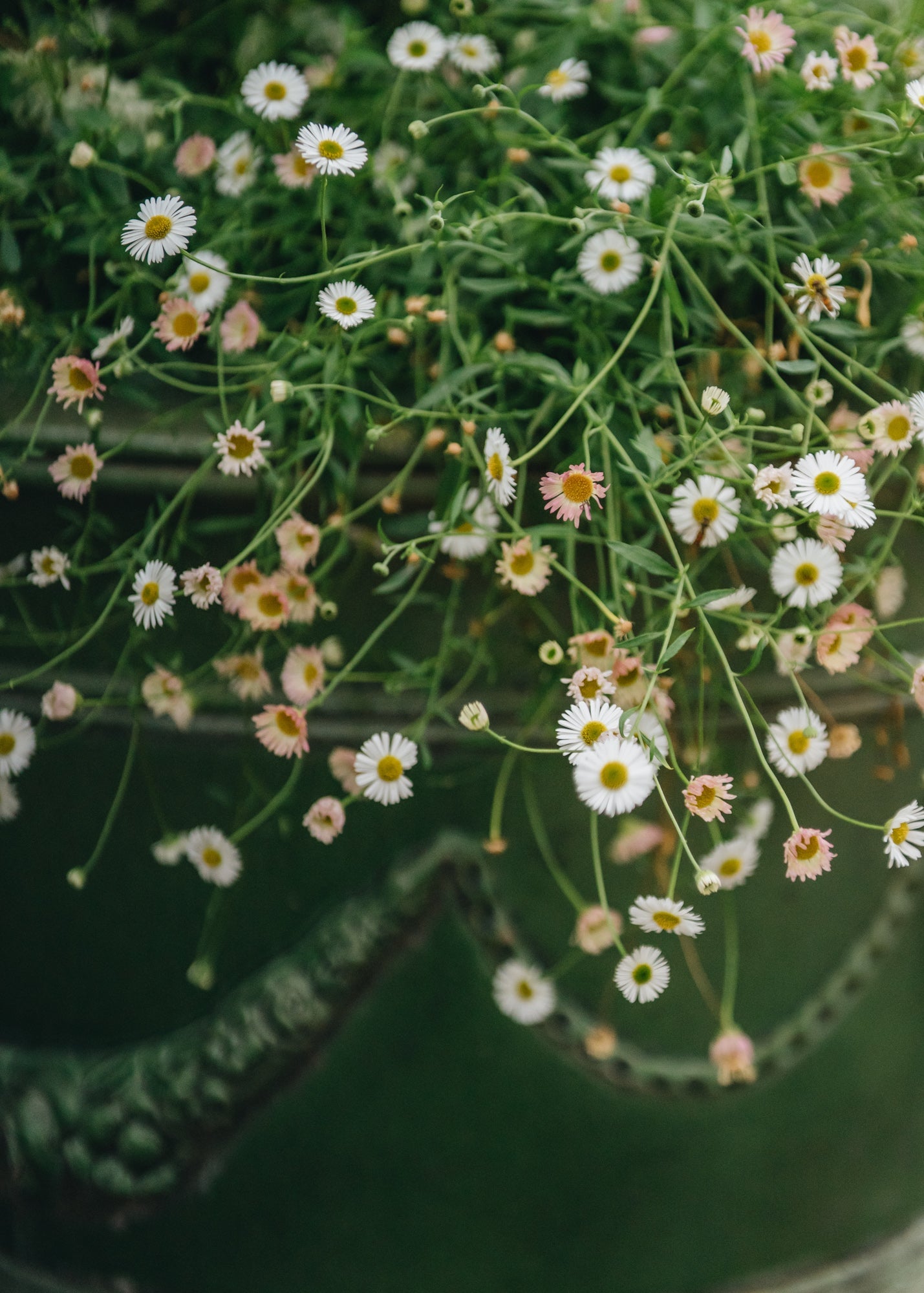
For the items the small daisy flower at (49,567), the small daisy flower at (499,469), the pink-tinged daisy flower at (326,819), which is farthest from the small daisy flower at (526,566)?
the small daisy flower at (49,567)

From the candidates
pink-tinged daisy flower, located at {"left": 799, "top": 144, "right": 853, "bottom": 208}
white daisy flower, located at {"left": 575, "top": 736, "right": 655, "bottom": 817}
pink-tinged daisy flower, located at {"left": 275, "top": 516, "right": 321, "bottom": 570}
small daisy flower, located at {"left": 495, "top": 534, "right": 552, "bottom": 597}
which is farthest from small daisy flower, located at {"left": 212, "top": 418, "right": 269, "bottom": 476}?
pink-tinged daisy flower, located at {"left": 799, "top": 144, "right": 853, "bottom": 208}

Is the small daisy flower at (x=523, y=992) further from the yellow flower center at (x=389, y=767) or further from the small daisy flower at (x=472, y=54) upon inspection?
the small daisy flower at (x=472, y=54)

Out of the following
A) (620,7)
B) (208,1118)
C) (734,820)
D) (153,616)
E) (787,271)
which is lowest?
(208,1118)

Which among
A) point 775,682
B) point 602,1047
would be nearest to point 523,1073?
point 602,1047

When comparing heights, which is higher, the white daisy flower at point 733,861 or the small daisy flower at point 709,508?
the small daisy flower at point 709,508

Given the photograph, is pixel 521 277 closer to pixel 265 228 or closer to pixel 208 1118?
pixel 265 228

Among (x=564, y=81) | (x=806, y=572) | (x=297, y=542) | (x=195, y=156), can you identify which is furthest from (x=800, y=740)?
(x=195, y=156)

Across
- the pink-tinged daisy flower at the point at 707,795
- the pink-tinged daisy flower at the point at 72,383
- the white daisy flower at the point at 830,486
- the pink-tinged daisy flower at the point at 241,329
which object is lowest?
the pink-tinged daisy flower at the point at 707,795
